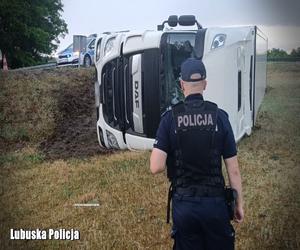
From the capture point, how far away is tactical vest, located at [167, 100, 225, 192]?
6.44ft

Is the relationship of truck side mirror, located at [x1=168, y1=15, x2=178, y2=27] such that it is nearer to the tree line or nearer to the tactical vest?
the tree line

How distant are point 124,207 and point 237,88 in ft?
2.79

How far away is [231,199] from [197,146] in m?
0.28

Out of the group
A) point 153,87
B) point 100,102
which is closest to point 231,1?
point 153,87

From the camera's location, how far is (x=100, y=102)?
273 cm

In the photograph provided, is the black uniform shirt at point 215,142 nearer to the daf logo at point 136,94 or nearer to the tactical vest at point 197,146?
the tactical vest at point 197,146

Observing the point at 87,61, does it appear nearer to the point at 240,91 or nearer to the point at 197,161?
the point at 240,91

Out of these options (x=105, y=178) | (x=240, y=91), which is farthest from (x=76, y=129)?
(x=240, y=91)

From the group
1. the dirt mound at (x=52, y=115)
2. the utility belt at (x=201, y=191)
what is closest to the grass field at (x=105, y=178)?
the dirt mound at (x=52, y=115)

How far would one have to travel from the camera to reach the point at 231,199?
2051 millimetres

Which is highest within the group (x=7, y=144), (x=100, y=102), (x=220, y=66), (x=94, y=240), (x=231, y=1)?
(x=231, y=1)

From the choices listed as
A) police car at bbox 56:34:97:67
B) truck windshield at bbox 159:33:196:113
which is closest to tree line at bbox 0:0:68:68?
police car at bbox 56:34:97:67

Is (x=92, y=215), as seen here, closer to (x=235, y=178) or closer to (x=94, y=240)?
(x=94, y=240)

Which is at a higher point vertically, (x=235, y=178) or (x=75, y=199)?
(x=235, y=178)
